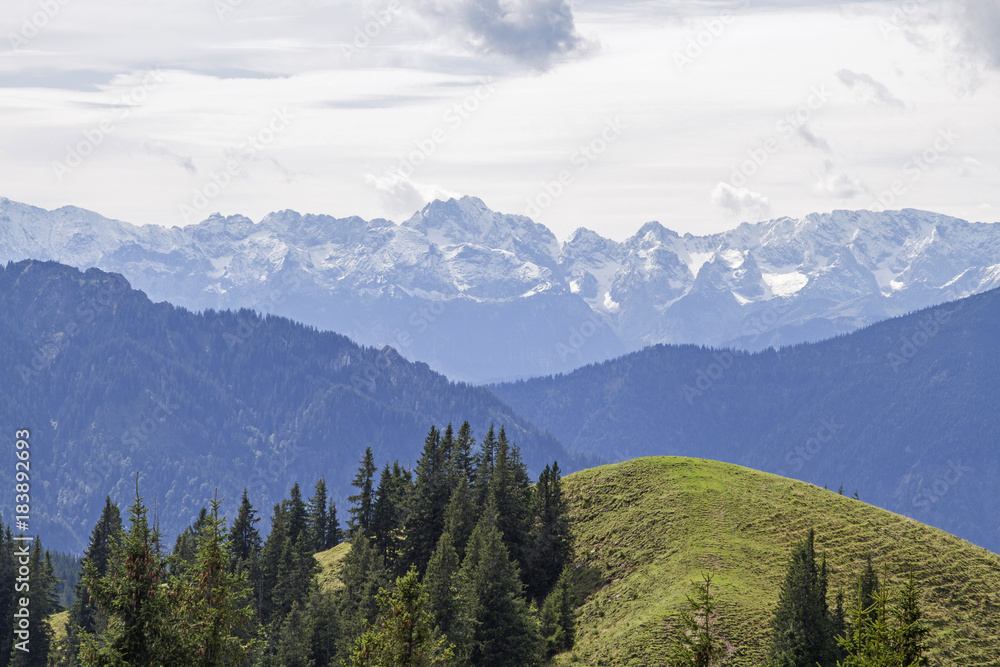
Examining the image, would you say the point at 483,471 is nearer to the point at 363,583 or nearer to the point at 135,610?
the point at 363,583

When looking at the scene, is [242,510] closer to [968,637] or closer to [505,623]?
[505,623]

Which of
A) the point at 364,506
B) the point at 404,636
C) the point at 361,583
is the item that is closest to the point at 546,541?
the point at 361,583

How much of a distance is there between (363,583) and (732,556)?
3536cm

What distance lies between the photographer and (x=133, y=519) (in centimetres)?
3272

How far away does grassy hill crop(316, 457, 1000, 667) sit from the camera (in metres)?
72.2

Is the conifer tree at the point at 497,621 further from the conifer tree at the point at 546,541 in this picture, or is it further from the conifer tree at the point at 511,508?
the conifer tree at the point at 546,541

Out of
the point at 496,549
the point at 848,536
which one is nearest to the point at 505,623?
the point at 496,549

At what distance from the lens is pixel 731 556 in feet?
278

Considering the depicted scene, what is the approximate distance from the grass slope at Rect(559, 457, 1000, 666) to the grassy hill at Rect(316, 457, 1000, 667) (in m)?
0.14

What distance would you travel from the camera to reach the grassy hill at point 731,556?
237ft

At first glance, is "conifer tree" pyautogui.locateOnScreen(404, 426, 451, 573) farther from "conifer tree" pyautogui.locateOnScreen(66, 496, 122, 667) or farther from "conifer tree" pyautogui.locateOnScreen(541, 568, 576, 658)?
"conifer tree" pyautogui.locateOnScreen(66, 496, 122, 667)

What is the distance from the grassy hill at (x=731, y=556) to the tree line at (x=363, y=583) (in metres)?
4.00

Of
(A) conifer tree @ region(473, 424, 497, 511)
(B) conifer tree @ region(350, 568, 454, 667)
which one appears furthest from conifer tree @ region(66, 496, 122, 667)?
(B) conifer tree @ region(350, 568, 454, 667)

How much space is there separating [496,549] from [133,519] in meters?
42.7
